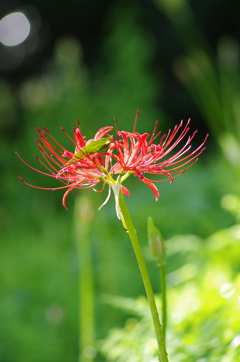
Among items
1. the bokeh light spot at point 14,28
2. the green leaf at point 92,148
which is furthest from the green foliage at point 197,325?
the bokeh light spot at point 14,28

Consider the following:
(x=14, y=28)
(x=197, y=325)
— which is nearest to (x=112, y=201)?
(x=197, y=325)

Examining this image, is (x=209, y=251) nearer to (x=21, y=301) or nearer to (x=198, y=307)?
(x=198, y=307)

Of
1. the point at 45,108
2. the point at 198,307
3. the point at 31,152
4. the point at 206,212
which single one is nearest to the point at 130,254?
the point at 206,212

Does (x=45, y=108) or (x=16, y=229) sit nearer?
(x=16, y=229)

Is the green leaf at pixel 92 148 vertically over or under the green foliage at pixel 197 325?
over

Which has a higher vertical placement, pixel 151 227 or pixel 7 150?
pixel 7 150

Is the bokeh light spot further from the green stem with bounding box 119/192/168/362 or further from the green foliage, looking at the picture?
the green stem with bounding box 119/192/168/362

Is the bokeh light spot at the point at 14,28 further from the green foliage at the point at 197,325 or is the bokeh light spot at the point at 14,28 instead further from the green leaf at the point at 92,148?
the green leaf at the point at 92,148

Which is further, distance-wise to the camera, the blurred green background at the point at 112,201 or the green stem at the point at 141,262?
the blurred green background at the point at 112,201
